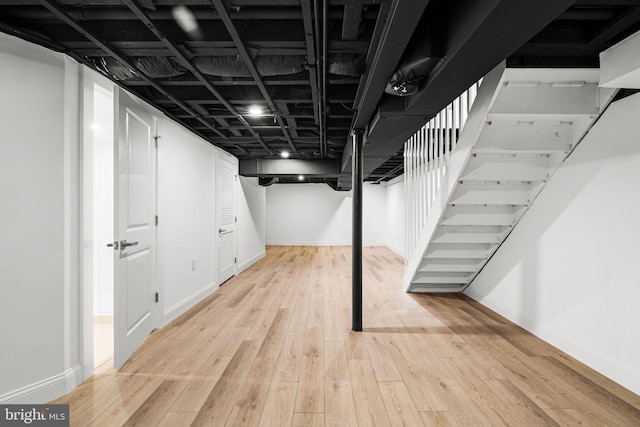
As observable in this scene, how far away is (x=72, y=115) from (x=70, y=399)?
1.83 m

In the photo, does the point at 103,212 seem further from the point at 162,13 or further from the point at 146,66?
the point at 162,13

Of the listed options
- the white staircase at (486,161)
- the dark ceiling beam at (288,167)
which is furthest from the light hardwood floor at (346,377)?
the dark ceiling beam at (288,167)

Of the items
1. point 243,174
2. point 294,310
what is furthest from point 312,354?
point 243,174

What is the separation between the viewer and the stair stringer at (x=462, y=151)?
207 cm

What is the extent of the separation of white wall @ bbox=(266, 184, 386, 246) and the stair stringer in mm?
6086

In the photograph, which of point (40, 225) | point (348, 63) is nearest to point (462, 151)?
point (348, 63)

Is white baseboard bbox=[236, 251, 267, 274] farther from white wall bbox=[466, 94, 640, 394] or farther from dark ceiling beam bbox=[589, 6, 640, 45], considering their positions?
dark ceiling beam bbox=[589, 6, 640, 45]

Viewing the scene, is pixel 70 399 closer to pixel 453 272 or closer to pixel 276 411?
pixel 276 411

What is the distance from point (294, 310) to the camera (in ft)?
11.6

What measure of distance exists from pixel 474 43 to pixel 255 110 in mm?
2211

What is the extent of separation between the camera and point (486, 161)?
2547 mm

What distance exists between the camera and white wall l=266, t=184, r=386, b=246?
387 inches

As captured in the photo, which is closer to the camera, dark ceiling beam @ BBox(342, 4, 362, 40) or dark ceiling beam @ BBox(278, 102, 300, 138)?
dark ceiling beam @ BBox(342, 4, 362, 40)

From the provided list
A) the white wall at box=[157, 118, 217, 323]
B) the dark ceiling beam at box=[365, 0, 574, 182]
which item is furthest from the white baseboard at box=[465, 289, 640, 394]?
the white wall at box=[157, 118, 217, 323]
